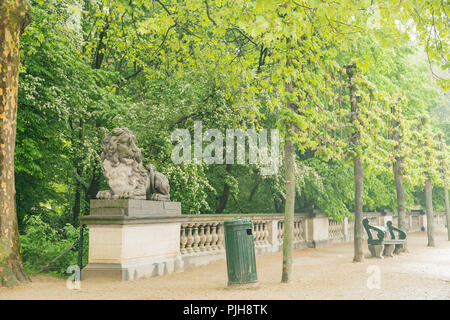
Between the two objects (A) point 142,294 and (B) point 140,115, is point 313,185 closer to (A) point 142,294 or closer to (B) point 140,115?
(B) point 140,115

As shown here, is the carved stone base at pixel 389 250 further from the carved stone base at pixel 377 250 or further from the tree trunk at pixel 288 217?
the tree trunk at pixel 288 217

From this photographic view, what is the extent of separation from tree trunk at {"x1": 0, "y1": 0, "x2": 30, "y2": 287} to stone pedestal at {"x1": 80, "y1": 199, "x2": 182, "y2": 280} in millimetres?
1483

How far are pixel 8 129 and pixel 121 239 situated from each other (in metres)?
2.94

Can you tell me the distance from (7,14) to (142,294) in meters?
5.35

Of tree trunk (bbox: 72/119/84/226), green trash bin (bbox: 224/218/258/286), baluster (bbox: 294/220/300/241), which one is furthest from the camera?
baluster (bbox: 294/220/300/241)

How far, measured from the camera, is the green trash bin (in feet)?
27.5

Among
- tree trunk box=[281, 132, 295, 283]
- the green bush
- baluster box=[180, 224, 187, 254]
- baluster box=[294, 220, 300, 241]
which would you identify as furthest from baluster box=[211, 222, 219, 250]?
baluster box=[294, 220, 300, 241]

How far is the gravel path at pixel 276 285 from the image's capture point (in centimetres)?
768

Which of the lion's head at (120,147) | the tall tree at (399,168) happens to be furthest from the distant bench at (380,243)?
the lion's head at (120,147)

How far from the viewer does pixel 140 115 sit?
1459 centimetres

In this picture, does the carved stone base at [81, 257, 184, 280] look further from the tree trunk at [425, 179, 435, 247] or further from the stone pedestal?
the tree trunk at [425, 179, 435, 247]

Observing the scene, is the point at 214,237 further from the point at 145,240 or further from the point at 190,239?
the point at 145,240

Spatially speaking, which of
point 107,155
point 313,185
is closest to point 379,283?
point 107,155

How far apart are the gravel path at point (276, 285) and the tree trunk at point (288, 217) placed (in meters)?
0.31
